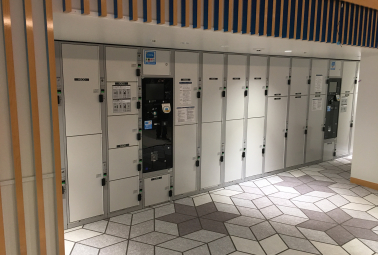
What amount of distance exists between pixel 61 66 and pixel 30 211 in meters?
2.35

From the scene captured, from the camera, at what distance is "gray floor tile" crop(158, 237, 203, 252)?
3963 millimetres

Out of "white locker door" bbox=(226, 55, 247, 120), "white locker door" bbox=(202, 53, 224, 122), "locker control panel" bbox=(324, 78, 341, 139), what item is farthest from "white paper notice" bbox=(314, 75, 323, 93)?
"white locker door" bbox=(202, 53, 224, 122)

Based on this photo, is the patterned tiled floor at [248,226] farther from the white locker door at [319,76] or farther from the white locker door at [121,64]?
the white locker door at [319,76]

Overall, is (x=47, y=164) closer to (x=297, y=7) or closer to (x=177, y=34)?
(x=177, y=34)

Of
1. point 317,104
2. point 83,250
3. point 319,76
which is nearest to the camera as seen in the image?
point 83,250

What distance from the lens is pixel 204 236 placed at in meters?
4.27

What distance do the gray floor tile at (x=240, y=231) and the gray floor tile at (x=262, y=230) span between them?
0.08m

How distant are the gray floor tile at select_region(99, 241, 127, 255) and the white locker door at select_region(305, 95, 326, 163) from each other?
210 inches

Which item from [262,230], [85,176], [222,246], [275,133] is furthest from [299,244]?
[85,176]

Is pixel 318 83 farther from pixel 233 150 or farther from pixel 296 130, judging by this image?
pixel 233 150

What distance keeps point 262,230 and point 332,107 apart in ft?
15.6

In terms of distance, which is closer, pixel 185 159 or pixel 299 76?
pixel 185 159

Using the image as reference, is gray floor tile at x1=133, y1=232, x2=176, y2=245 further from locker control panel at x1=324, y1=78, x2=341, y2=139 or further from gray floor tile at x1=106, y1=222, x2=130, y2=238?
locker control panel at x1=324, y1=78, x2=341, y2=139

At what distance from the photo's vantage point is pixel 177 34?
3.63 m
